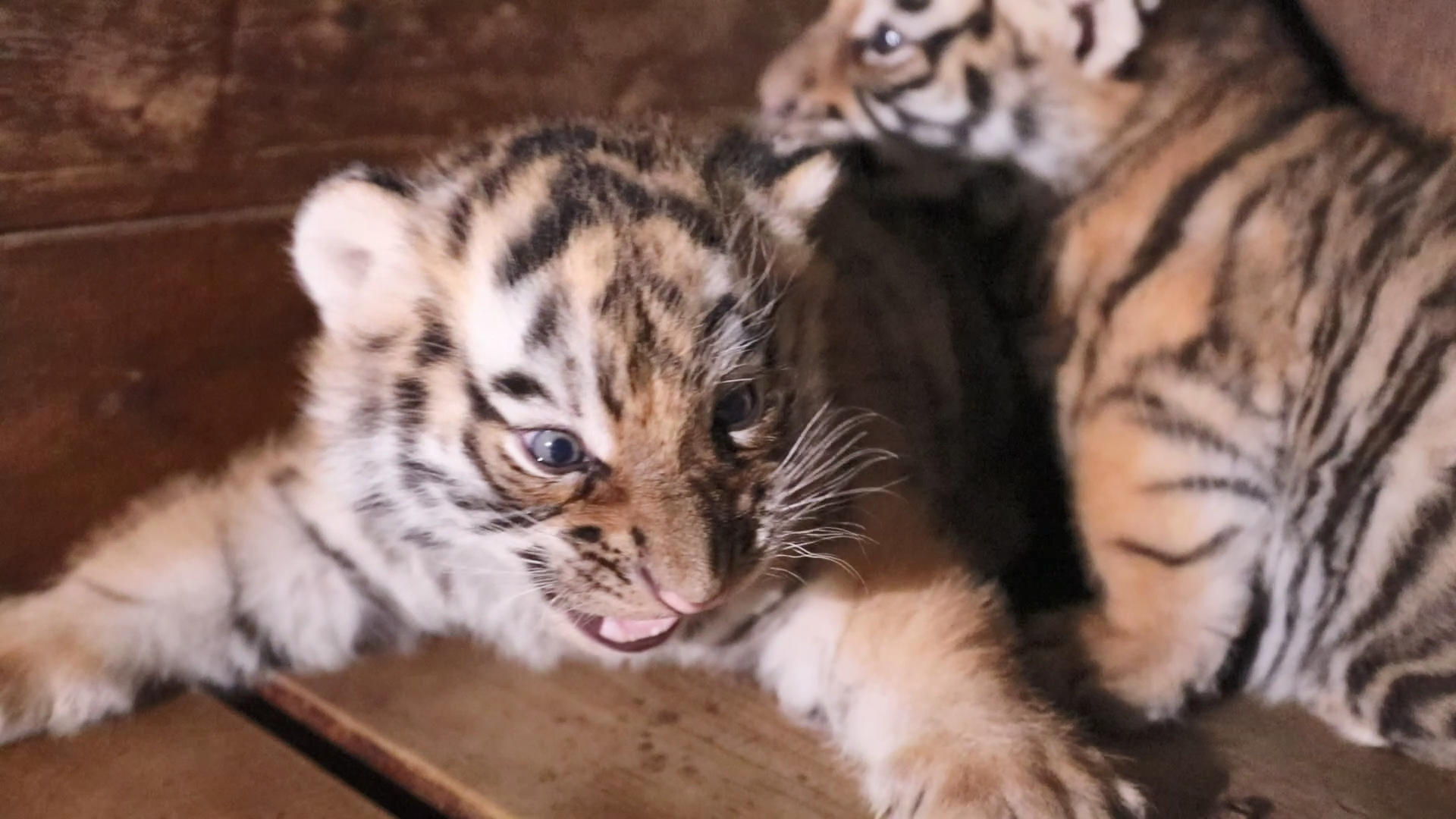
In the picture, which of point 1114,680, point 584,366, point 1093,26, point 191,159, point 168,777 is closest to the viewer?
point 584,366

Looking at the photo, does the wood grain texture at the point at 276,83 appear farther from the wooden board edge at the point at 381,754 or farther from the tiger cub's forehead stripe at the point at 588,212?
the wooden board edge at the point at 381,754

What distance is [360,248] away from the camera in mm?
1051

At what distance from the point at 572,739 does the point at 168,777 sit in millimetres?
347

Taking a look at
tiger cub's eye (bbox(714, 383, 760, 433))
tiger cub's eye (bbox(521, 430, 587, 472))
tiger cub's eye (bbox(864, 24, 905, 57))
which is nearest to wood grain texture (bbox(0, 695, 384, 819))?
tiger cub's eye (bbox(521, 430, 587, 472))

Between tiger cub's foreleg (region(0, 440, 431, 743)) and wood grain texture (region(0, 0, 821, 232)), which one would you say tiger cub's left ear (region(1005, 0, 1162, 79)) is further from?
tiger cub's foreleg (region(0, 440, 431, 743))

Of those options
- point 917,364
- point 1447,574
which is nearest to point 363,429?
point 917,364

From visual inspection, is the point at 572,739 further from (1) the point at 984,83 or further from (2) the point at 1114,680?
(1) the point at 984,83

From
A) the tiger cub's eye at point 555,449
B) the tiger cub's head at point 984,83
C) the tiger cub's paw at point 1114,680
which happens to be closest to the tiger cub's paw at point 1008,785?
the tiger cub's paw at point 1114,680

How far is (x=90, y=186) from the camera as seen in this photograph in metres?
1.20

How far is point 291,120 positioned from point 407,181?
1.05 ft

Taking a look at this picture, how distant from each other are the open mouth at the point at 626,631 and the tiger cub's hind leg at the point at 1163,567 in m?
0.38

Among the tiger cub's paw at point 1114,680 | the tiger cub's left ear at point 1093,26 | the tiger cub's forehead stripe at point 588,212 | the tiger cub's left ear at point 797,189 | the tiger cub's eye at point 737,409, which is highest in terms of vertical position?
the tiger cub's left ear at point 1093,26

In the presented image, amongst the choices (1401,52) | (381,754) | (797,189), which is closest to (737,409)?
(797,189)

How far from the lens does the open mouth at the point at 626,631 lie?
3.37 ft
